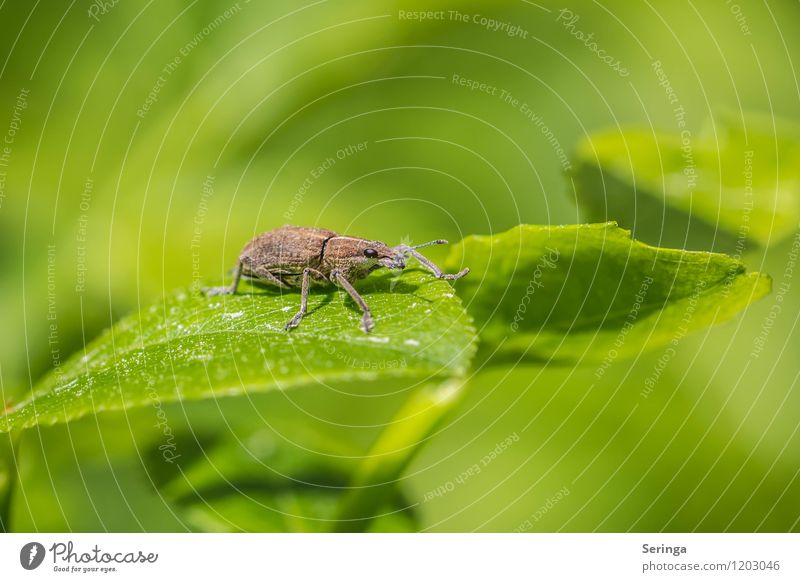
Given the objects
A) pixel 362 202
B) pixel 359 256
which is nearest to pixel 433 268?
pixel 359 256

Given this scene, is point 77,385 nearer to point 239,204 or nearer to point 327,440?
point 327,440

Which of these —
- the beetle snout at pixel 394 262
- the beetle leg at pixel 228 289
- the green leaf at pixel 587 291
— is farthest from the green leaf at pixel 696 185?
the beetle leg at pixel 228 289

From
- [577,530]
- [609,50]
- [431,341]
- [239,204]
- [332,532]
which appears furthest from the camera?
[609,50]

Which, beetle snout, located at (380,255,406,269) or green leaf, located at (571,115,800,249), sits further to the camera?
green leaf, located at (571,115,800,249)

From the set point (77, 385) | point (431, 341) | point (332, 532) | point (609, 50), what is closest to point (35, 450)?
point (77, 385)

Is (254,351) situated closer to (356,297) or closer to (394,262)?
(356,297)

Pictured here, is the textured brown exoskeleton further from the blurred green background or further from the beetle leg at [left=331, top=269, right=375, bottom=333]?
the blurred green background

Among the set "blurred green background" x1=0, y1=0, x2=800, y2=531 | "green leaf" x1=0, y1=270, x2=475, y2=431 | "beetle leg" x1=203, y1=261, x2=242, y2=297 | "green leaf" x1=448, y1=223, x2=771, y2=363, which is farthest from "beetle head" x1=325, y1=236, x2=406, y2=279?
"blurred green background" x1=0, y1=0, x2=800, y2=531
